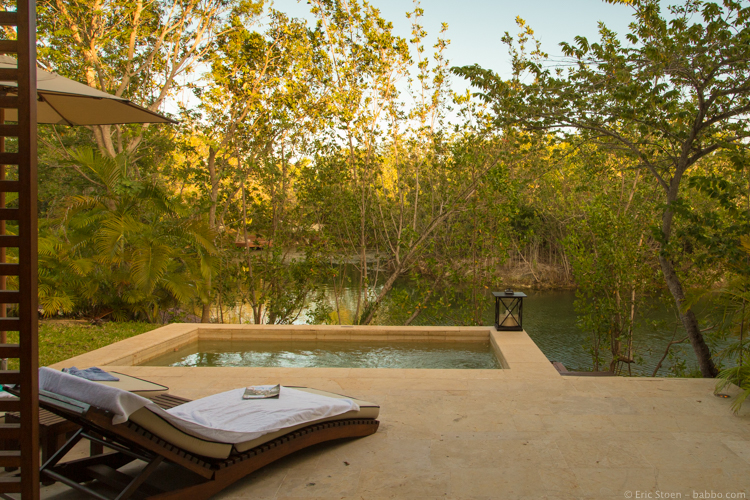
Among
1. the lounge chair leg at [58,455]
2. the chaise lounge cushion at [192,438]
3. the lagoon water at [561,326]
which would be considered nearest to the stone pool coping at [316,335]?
the lagoon water at [561,326]

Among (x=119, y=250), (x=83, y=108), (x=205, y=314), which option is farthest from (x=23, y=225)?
(x=205, y=314)

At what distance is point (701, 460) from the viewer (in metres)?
3.05

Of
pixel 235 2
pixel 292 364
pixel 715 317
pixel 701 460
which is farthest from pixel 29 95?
pixel 235 2

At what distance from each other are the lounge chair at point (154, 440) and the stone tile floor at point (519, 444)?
0.49 ft

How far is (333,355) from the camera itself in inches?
264

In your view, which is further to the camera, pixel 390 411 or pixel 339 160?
pixel 339 160

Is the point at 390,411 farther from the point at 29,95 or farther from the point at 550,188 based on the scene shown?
the point at 550,188

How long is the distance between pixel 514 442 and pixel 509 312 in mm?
3883

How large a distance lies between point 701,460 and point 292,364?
4394mm

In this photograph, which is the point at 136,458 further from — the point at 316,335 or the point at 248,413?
the point at 316,335

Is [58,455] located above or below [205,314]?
above

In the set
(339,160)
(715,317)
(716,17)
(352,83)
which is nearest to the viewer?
(716,17)

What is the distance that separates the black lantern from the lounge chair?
4350mm

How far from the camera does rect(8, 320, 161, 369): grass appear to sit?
576 centimetres
